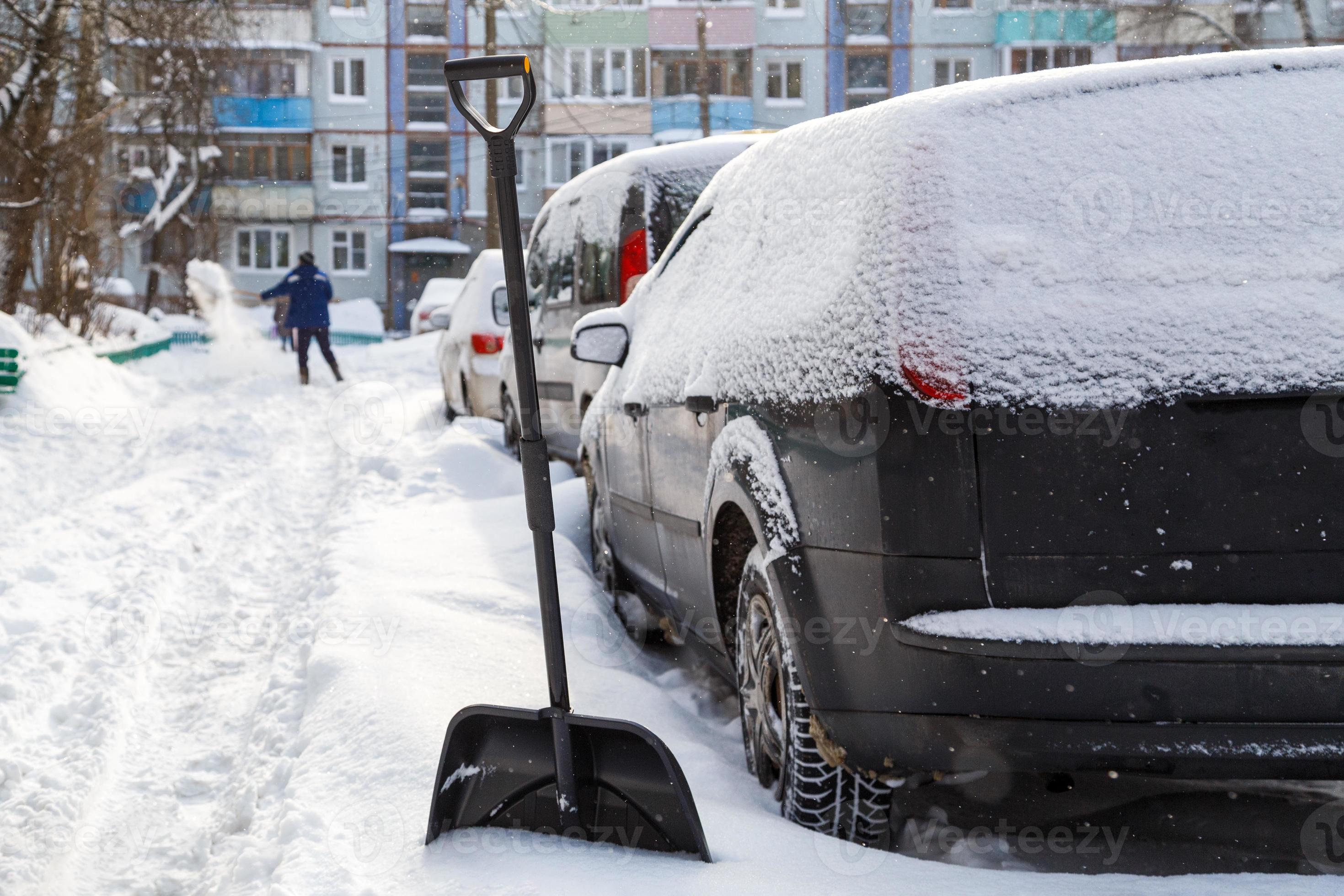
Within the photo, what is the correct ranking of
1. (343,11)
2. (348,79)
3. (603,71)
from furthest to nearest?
(343,11), (348,79), (603,71)

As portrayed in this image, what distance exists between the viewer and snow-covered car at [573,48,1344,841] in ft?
7.83

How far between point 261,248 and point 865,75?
986 inches

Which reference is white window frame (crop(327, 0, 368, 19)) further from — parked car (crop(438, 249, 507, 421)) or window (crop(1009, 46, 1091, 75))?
parked car (crop(438, 249, 507, 421))

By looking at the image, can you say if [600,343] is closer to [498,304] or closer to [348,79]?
[498,304]

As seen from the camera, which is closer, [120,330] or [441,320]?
[441,320]

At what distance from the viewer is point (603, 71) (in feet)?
164

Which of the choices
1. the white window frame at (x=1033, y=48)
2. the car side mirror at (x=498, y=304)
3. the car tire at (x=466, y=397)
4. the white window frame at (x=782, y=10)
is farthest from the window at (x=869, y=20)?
the car side mirror at (x=498, y=304)

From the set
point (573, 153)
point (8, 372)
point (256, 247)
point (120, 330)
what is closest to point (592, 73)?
point (573, 153)

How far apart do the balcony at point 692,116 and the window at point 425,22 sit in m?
9.40

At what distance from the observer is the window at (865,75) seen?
4588cm

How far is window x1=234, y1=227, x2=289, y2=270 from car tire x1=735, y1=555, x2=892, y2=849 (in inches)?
2087

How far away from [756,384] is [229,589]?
3909mm

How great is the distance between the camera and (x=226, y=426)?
12625 mm

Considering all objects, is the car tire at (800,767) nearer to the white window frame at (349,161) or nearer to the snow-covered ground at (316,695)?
the snow-covered ground at (316,695)
